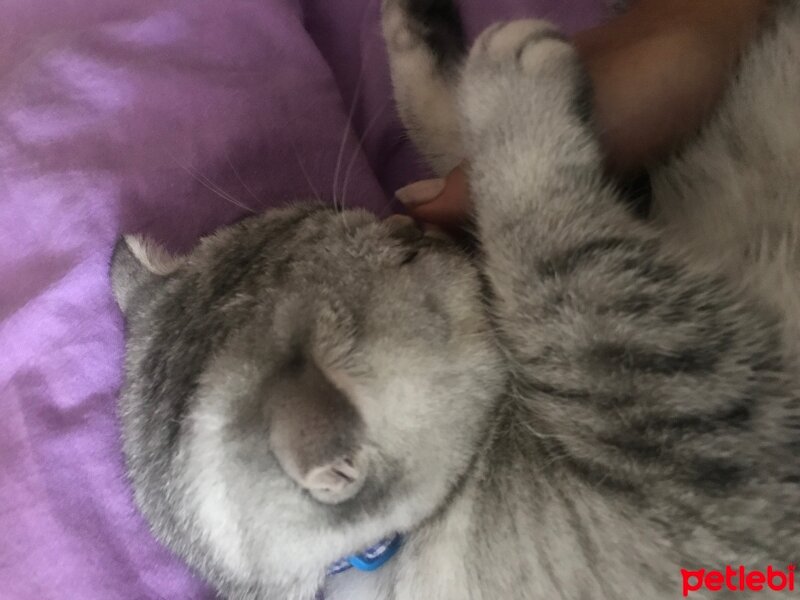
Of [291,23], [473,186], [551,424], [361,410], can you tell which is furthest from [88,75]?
[551,424]

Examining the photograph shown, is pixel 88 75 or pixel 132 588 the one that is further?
pixel 88 75

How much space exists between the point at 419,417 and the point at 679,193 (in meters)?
0.48

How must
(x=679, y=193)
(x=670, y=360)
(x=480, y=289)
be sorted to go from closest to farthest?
(x=670, y=360)
(x=480, y=289)
(x=679, y=193)

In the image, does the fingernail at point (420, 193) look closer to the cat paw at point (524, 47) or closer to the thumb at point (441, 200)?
the thumb at point (441, 200)

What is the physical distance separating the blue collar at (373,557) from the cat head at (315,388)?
3 centimetres

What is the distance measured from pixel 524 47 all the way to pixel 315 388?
1.58 feet

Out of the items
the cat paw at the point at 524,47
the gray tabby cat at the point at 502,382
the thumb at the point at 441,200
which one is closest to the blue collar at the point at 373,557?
the gray tabby cat at the point at 502,382

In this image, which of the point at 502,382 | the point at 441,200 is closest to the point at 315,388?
the point at 502,382

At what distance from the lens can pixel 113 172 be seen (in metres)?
1.17

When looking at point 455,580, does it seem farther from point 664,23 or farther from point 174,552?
point 664,23

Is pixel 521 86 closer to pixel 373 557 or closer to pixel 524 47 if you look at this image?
pixel 524 47

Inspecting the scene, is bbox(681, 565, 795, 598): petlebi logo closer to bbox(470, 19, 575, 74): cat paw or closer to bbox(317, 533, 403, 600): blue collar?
bbox(317, 533, 403, 600): blue collar

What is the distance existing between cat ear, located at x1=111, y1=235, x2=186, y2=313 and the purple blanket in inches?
3.4

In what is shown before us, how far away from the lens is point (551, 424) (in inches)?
32.0
